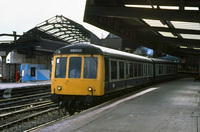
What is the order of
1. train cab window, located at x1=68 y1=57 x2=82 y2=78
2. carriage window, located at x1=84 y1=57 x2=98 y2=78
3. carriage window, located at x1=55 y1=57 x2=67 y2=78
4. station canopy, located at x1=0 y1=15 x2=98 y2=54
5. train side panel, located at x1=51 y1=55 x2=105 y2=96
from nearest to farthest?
1. train side panel, located at x1=51 y1=55 x2=105 y2=96
2. carriage window, located at x1=84 y1=57 x2=98 y2=78
3. train cab window, located at x1=68 y1=57 x2=82 y2=78
4. carriage window, located at x1=55 y1=57 x2=67 y2=78
5. station canopy, located at x1=0 y1=15 x2=98 y2=54

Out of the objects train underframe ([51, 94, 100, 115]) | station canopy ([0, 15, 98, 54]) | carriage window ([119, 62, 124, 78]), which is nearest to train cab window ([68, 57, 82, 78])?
train underframe ([51, 94, 100, 115])

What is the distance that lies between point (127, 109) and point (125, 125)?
7.61 ft

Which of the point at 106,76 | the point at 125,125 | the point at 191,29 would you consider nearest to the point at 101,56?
the point at 106,76

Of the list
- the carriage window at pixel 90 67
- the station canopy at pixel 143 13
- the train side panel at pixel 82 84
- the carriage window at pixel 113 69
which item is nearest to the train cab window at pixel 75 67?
the train side panel at pixel 82 84

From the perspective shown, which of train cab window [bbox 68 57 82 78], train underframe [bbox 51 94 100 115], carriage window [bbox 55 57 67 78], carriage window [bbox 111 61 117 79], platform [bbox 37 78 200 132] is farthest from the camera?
carriage window [bbox 111 61 117 79]

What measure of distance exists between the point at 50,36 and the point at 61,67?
27051 mm

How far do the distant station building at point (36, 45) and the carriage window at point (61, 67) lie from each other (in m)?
14.5

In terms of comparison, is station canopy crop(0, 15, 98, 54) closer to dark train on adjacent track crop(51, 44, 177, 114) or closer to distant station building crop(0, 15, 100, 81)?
distant station building crop(0, 15, 100, 81)

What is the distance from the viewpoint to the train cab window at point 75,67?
9.97 m

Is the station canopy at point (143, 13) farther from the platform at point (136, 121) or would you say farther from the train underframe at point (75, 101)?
the train underframe at point (75, 101)

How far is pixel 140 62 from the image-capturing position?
1622 cm

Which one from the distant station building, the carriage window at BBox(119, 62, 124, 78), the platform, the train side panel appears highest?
the distant station building

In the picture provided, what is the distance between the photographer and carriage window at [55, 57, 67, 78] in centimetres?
1016

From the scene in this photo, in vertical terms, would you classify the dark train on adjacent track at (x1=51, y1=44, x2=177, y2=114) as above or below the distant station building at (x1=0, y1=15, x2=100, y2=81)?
below
